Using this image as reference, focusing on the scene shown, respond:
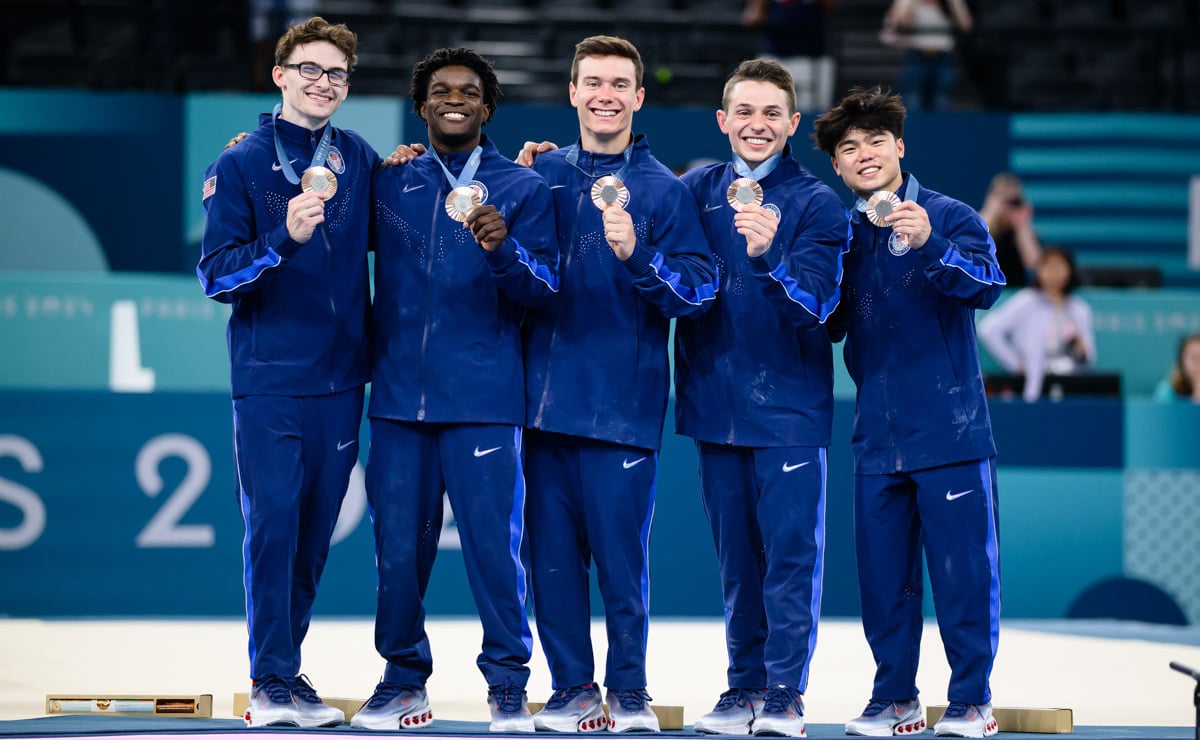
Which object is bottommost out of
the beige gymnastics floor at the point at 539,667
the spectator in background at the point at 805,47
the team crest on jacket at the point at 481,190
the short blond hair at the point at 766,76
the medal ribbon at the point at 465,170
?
the beige gymnastics floor at the point at 539,667

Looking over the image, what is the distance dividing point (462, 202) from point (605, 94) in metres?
0.73

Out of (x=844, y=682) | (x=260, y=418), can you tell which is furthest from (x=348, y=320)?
(x=844, y=682)

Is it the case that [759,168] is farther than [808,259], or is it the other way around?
[759,168]

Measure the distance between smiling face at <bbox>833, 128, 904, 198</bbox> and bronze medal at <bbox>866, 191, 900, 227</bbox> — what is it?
189mm

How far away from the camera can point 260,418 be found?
18.2 feet

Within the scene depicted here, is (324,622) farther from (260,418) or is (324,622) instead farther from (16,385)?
(260,418)

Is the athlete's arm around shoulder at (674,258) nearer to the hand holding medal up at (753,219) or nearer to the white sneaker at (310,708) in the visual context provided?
the hand holding medal up at (753,219)

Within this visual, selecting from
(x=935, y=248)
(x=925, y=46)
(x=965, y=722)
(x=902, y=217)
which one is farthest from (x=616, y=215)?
(x=925, y=46)

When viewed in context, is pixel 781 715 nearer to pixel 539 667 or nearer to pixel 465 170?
pixel 465 170

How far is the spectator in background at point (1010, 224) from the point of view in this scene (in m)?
11.5

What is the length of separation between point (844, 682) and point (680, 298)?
2.67 meters

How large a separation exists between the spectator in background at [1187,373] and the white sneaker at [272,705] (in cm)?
699

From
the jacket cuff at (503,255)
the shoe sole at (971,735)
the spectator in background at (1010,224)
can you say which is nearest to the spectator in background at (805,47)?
the spectator in background at (1010,224)

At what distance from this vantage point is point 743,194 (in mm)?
5551
